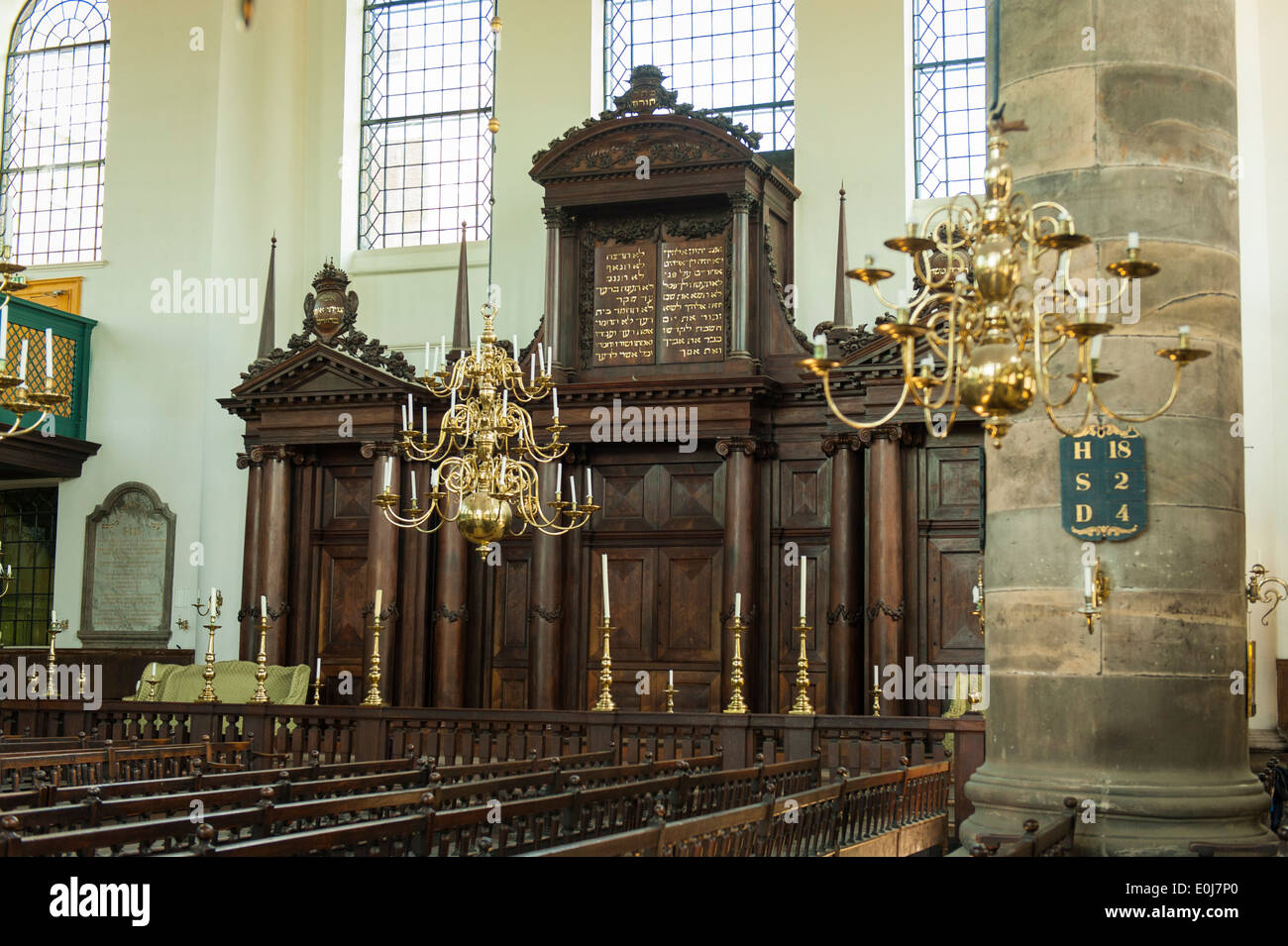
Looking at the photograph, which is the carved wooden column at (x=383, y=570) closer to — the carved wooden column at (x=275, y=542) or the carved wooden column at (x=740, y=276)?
the carved wooden column at (x=275, y=542)

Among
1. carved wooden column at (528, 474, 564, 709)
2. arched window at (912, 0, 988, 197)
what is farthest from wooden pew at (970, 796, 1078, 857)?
arched window at (912, 0, 988, 197)

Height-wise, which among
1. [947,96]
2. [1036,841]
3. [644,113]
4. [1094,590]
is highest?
[947,96]

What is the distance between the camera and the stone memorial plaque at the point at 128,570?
15.9m

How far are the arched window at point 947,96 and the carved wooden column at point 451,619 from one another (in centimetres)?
569

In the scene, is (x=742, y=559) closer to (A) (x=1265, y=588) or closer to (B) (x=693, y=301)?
(B) (x=693, y=301)

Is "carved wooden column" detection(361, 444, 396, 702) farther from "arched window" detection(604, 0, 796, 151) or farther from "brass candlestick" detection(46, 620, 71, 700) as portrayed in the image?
"arched window" detection(604, 0, 796, 151)

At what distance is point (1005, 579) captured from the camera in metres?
7.14

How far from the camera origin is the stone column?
262 inches

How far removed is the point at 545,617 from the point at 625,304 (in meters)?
3.09

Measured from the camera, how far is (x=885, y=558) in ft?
42.7

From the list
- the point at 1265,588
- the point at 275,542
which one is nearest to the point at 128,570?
the point at 275,542

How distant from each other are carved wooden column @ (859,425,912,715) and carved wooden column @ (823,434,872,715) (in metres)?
0.15

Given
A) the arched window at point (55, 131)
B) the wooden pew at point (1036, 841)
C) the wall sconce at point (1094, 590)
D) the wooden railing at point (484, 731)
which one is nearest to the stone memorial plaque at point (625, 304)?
the wooden railing at point (484, 731)
